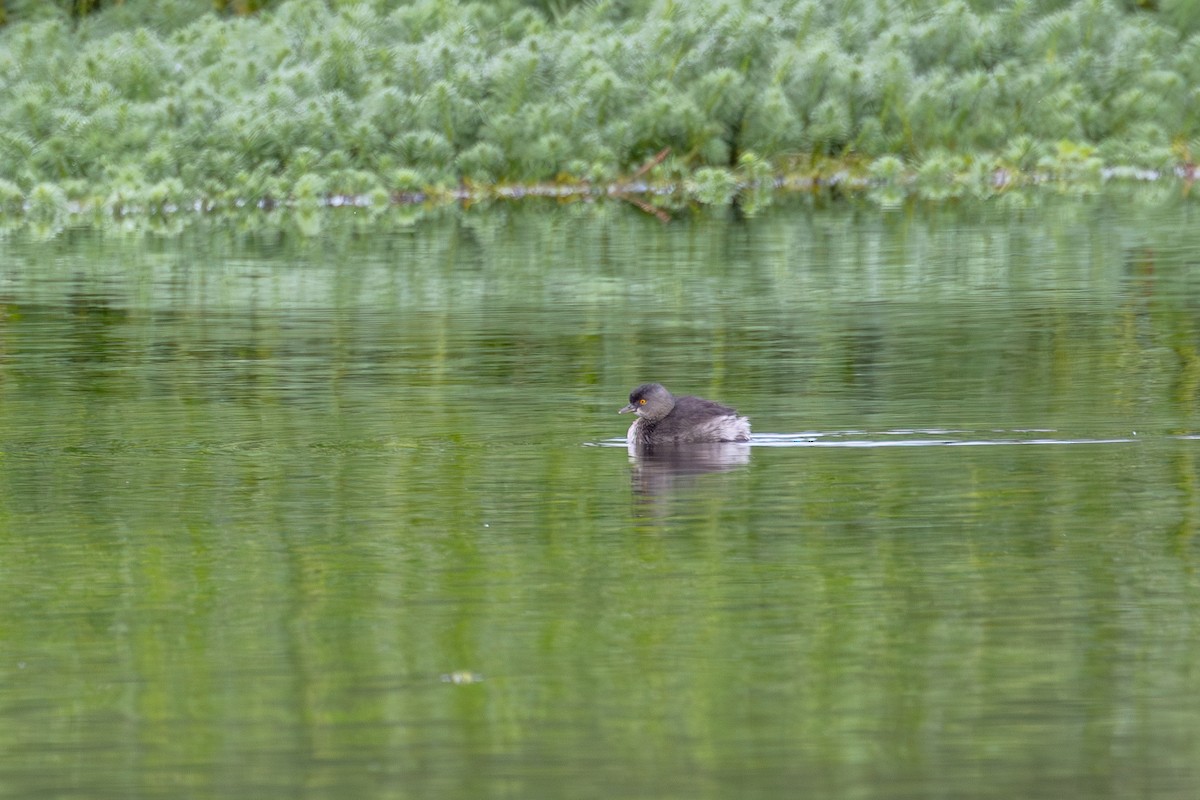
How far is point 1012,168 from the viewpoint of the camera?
37.2 meters

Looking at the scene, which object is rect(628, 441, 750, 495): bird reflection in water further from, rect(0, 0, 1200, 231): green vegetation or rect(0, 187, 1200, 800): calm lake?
rect(0, 0, 1200, 231): green vegetation

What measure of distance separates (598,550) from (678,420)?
3.21m

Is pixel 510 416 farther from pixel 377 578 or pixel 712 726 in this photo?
pixel 712 726

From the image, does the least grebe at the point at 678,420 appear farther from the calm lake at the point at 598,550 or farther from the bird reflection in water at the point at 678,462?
the calm lake at the point at 598,550

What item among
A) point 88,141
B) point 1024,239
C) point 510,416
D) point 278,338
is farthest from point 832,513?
point 88,141

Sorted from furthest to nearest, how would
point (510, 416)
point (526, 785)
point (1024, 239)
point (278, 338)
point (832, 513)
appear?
point (1024, 239), point (278, 338), point (510, 416), point (832, 513), point (526, 785)

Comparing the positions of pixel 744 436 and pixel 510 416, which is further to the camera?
pixel 510 416

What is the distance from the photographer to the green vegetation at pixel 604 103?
35.6m

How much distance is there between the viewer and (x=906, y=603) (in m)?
9.16

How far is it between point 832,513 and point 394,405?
14.0 ft

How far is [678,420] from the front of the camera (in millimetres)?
13508

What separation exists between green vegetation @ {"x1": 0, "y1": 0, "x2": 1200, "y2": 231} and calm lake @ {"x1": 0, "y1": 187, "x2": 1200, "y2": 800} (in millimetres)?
14588

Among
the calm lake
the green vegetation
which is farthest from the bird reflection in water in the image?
the green vegetation

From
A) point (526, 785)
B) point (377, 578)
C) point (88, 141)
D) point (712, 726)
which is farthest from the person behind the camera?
point (88, 141)
